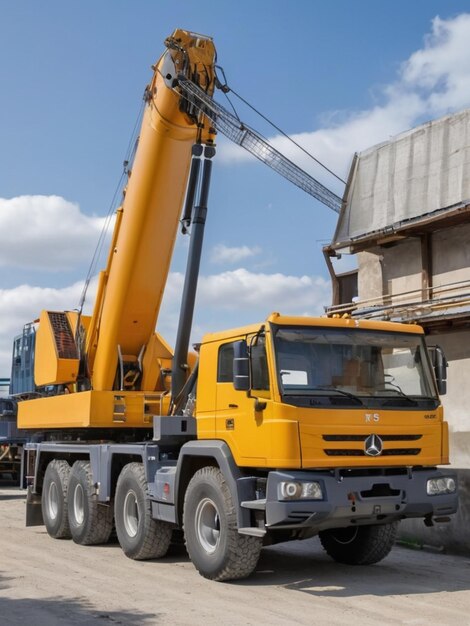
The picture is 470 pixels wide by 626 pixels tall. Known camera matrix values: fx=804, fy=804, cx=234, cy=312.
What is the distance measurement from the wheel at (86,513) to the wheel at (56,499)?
32 centimetres

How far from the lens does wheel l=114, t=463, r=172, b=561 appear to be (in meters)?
11.1

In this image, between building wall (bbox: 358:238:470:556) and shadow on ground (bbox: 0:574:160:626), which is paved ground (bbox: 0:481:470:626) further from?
building wall (bbox: 358:238:470:556)

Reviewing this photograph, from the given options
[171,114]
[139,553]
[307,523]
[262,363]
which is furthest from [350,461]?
[171,114]

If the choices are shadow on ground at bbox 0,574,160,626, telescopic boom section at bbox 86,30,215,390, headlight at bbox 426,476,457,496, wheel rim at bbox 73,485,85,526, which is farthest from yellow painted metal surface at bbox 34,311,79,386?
headlight at bbox 426,476,457,496

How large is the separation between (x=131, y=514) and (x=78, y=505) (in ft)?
6.65

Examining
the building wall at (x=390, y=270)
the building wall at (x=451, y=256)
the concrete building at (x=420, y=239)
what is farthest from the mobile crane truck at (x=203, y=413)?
the building wall at (x=390, y=270)

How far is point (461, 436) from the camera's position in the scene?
1788 cm

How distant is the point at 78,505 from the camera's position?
13.4 m

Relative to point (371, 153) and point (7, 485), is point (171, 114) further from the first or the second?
point (7, 485)

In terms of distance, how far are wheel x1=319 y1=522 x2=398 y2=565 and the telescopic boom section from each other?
15.0 ft

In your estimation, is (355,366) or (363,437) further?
(355,366)

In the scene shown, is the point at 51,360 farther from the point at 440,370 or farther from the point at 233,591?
the point at 440,370

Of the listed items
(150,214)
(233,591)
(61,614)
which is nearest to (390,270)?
(150,214)

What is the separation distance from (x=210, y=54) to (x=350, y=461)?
6881mm
